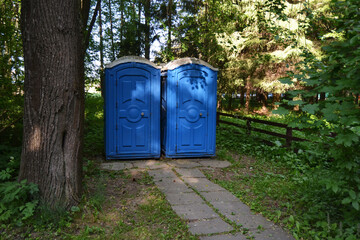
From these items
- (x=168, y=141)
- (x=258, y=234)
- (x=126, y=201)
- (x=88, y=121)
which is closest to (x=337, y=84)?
(x=258, y=234)

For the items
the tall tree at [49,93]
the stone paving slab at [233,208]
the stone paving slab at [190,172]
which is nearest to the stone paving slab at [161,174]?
the stone paving slab at [190,172]

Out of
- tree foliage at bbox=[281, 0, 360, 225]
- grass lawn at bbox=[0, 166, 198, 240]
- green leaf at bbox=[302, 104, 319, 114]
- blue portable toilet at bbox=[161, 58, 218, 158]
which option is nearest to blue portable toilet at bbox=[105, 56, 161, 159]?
blue portable toilet at bbox=[161, 58, 218, 158]

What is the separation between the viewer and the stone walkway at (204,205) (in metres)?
3.30

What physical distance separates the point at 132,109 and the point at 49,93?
9.95 feet

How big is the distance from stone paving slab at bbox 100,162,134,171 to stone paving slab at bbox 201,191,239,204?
2.11 m

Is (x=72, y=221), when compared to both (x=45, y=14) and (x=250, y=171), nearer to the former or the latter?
(x=45, y=14)

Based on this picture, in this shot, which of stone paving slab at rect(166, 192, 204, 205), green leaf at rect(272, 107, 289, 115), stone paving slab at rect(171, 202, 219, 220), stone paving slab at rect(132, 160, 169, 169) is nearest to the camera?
green leaf at rect(272, 107, 289, 115)

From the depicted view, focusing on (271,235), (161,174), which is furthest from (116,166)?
(271,235)

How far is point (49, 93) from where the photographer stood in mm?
3457

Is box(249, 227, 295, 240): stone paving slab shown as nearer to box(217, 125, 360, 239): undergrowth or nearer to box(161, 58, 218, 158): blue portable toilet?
box(217, 125, 360, 239): undergrowth

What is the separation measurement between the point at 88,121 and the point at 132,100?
16.1 ft

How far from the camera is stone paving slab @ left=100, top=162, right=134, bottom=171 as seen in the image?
19.1 ft

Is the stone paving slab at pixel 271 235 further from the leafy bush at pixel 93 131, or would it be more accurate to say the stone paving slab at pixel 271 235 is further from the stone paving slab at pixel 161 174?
the leafy bush at pixel 93 131

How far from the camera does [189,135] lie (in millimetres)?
6777
